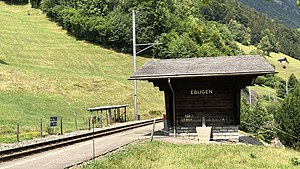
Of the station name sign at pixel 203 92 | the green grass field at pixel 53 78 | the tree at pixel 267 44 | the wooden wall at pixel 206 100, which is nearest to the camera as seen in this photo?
the wooden wall at pixel 206 100

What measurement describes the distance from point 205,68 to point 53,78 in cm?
3355

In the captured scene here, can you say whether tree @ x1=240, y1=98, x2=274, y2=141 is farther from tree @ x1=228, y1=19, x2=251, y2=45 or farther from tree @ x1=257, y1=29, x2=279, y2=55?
tree @ x1=228, y1=19, x2=251, y2=45

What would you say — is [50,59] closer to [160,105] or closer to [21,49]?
[21,49]

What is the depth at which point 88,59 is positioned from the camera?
6569 centimetres

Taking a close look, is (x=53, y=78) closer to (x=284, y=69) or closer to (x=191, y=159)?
(x=191, y=159)

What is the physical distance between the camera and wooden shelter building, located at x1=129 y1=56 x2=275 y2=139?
59.4 feet

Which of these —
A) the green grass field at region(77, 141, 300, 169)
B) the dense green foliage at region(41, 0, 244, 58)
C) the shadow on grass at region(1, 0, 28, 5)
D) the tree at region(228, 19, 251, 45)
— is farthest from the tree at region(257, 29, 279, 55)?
the green grass field at region(77, 141, 300, 169)

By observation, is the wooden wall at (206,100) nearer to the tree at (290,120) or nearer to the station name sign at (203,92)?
the station name sign at (203,92)

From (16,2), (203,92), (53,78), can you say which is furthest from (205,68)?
(16,2)

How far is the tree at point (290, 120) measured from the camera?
27.5 meters

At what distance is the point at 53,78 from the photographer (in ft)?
158

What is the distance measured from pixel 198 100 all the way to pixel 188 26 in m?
77.7

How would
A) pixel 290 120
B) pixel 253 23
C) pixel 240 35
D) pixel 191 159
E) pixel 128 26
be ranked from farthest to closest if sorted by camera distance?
pixel 253 23, pixel 240 35, pixel 128 26, pixel 290 120, pixel 191 159

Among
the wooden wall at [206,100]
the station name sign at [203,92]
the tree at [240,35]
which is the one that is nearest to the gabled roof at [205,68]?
the wooden wall at [206,100]
